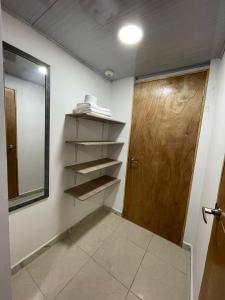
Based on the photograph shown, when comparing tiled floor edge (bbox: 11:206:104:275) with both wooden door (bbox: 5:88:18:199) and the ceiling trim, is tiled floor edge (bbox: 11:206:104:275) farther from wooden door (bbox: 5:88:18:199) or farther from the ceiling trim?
the ceiling trim

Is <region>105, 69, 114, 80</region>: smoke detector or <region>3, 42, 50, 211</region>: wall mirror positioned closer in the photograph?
<region>3, 42, 50, 211</region>: wall mirror

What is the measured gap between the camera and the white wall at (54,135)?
48.1 inches

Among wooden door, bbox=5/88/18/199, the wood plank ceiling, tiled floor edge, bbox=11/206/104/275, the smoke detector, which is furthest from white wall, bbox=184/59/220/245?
wooden door, bbox=5/88/18/199

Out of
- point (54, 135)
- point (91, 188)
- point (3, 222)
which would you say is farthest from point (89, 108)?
point (3, 222)

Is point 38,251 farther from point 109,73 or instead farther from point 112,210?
point 109,73

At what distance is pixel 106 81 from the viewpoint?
2129 millimetres

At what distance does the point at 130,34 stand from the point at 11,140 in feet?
4.52

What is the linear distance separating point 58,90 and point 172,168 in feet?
5.27

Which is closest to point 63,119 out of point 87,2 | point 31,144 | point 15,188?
point 31,144

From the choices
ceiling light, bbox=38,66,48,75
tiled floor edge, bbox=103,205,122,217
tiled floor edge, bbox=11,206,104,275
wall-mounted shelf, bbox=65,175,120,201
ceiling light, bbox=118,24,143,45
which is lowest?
tiled floor edge, bbox=11,206,104,275

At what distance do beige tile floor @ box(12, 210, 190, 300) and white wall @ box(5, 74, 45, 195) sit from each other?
791 mm

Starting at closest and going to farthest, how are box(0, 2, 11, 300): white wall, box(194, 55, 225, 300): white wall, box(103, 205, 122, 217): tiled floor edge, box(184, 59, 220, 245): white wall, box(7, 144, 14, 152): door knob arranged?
box(0, 2, 11, 300): white wall < box(194, 55, 225, 300): white wall < box(7, 144, 14, 152): door knob < box(184, 59, 220, 245): white wall < box(103, 205, 122, 217): tiled floor edge

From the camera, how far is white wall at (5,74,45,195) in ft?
4.10

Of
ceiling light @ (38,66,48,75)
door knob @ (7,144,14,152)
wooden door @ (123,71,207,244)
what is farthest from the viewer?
wooden door @ (123,71,207,244)
